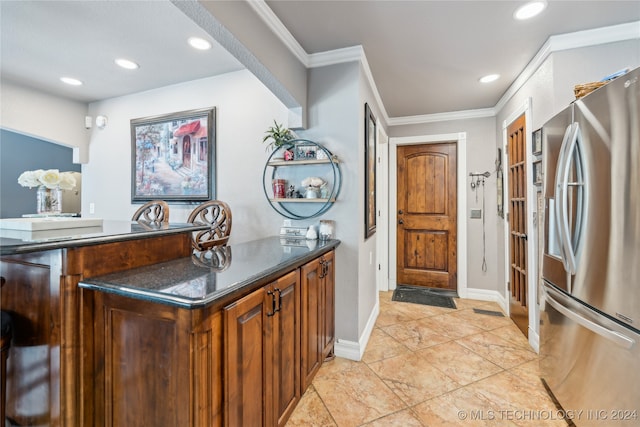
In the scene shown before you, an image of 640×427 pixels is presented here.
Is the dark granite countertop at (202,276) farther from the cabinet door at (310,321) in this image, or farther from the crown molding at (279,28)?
the crown molding at (279,28)

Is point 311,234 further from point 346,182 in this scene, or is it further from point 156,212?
point 156,212

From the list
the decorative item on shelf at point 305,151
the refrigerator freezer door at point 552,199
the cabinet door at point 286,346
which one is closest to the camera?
the cabinet door at point 286,346

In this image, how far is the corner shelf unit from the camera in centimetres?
225

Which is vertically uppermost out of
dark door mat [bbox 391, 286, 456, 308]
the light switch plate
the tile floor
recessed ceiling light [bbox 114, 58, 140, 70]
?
recessed ceiling light [bbox 114, 58, 140, 70]

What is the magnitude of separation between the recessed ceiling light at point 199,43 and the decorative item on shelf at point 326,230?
1.84 m

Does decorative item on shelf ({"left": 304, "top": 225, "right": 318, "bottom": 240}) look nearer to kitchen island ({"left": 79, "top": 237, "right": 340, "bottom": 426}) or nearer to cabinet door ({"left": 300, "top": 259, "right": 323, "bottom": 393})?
cabinet door ({"left": 300, "top": 259, "right": 323, "bottom": 393})

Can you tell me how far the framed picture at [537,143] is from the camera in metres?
2.27

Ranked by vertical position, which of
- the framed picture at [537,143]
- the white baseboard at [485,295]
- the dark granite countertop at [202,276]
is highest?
the framed picture at [537,143]

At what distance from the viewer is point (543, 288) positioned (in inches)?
72.4

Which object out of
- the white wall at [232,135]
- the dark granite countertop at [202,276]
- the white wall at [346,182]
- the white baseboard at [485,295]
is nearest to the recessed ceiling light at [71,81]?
the white wall at [232,135]

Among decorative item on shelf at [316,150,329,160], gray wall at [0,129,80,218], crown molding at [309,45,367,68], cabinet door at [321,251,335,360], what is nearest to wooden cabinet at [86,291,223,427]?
cabinet door at [321,251,335,360]

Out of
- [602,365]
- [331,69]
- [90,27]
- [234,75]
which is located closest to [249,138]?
[234,75]

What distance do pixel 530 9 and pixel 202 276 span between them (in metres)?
2.51

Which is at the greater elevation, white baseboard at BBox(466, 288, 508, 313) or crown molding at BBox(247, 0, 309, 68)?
crown molding at BBox(247, 0, 309, 68)
